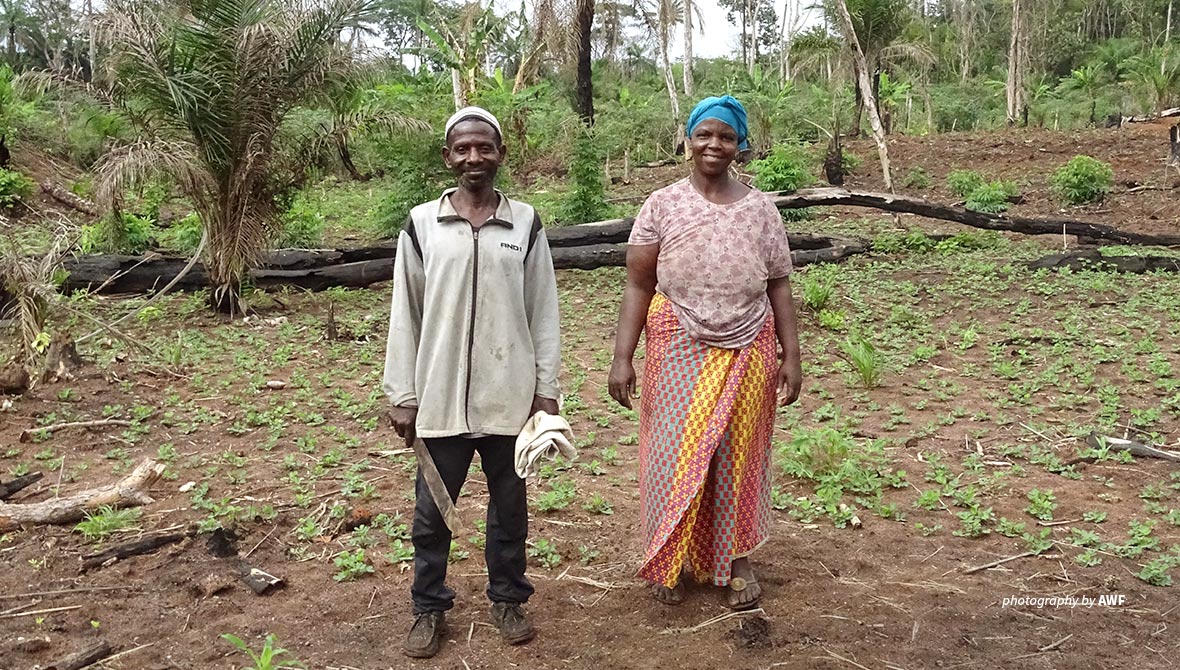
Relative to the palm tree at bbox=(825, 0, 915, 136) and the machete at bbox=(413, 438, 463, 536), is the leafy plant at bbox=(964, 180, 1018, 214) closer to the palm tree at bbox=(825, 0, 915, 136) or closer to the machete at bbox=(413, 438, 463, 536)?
the palm tree at bbox=(825, 0, 915, 136)

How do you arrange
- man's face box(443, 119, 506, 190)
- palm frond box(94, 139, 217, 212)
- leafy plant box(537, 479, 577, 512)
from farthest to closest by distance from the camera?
palm frond box(94, 139, 217, 212) < leafy plant box(537, 479, 577, 512) < man's face box(443, 119, 506, 190)

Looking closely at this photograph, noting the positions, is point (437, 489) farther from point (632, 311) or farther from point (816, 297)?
point (816, 297)

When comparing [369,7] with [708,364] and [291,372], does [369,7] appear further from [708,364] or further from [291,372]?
[708,364]

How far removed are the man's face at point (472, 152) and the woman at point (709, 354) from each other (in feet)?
2.08

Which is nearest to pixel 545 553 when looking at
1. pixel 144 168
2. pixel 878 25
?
pixel 144 168

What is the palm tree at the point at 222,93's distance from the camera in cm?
788

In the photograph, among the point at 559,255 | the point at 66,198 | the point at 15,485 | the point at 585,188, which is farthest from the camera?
the point at 66,198

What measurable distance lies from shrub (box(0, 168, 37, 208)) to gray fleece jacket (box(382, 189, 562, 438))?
1342cm

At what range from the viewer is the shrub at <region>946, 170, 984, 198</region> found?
1461 cm

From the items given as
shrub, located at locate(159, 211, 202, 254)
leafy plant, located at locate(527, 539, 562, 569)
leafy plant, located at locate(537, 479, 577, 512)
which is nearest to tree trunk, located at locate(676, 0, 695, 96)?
shrub, located at locate(159, 211, 202, 254)

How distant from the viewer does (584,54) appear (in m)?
17.7

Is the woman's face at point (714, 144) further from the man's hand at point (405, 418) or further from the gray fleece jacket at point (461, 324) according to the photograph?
the man's hand at point (405, 418)

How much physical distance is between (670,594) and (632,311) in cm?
106

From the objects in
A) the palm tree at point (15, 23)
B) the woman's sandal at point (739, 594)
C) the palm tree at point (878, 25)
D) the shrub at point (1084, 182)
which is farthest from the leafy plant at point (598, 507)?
the palm tree at point (15, 23)
